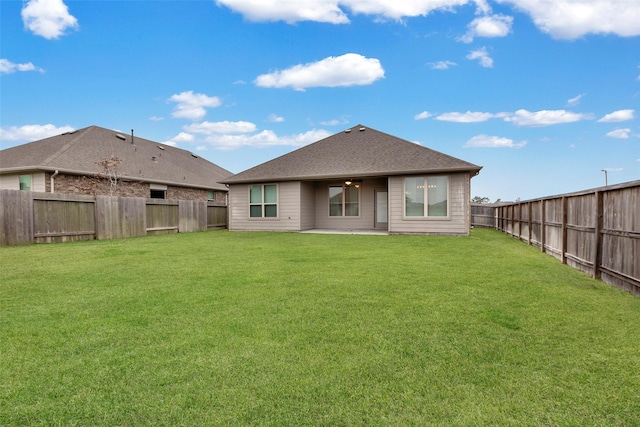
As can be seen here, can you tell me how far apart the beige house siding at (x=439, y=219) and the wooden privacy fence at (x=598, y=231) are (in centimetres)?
348

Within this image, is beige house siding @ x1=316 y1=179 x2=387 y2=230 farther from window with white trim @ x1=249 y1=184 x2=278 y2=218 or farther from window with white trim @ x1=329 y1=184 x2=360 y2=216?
window with white trim @ x1=249 y1=184 x2=278 y2=218

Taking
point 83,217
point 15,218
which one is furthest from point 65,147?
point 15,218

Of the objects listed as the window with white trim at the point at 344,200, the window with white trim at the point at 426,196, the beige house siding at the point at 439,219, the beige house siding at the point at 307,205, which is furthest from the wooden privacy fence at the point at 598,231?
the beige house siding at the point at 307,205

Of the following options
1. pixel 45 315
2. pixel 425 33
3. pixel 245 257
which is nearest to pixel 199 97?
pixel 425 33

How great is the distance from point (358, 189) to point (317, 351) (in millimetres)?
13703

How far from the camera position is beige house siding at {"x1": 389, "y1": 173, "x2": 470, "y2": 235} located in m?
12.5

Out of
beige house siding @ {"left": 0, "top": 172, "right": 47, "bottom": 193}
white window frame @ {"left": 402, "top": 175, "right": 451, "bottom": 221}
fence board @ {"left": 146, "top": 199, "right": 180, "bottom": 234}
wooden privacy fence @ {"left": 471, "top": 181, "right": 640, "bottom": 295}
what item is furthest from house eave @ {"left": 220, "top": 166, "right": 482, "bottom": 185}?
beige house siding @ {"left": 0, "top": 172, "right": 47, "bottom": 193}

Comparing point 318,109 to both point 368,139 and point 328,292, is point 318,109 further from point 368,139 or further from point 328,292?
point 328,292

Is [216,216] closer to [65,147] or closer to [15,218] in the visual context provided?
[65,147]

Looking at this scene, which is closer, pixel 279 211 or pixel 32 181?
pixel 32 181

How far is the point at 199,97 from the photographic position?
93.5 ft

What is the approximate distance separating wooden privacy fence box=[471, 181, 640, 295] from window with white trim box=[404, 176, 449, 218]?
3978 millimetres

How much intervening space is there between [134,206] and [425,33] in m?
13.8

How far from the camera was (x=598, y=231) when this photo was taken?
17.4 ft
